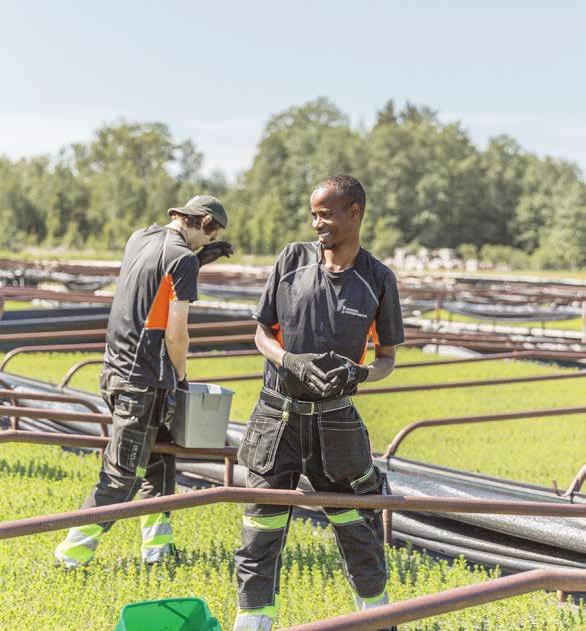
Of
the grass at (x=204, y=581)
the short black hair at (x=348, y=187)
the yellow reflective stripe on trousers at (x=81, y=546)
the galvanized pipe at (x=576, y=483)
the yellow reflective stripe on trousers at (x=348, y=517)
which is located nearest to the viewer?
the short black hair at (x=348, y=187)

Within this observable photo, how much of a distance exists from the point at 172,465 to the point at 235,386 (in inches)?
247

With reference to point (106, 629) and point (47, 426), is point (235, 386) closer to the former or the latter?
point (47, 426)

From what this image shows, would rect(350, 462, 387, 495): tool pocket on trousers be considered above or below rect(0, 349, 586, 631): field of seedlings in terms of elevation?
above

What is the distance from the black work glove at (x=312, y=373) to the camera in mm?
2951

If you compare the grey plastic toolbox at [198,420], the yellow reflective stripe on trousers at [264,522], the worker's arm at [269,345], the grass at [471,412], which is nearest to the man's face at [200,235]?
the grey plastic toolbox at [198,420]

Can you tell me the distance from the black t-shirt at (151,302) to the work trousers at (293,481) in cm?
86

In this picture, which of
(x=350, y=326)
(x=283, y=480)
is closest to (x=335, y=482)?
(x=283, y=480)

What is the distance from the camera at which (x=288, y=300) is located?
3197 mm

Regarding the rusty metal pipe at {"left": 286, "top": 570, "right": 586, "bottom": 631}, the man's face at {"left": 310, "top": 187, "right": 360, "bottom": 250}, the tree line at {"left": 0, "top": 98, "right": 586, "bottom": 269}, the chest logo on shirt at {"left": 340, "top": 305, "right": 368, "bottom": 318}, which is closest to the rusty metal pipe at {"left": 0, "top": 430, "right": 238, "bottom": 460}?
the chest logo on shirt at {"left": 340, "top": 305, "right": 368, "bottom": 318}

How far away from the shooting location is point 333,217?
3129 mm

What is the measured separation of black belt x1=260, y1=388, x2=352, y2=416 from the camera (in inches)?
124

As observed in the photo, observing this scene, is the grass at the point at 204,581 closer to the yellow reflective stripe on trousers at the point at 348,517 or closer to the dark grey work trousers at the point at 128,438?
the dark grey work trousers at the point at 128,438

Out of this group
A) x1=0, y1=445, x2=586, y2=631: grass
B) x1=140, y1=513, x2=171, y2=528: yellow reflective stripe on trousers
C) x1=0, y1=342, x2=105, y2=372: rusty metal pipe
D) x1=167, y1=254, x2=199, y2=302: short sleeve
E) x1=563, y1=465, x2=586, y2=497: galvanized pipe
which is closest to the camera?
x1=0, y1=445, x2=586, y2=631: grass

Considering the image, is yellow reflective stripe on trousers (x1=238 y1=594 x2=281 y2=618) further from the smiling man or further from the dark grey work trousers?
the dark grey work trousers
